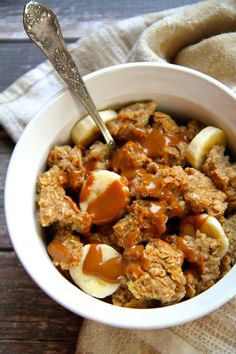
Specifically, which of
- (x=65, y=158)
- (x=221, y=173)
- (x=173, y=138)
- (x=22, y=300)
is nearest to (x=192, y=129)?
(x=173, y=138)

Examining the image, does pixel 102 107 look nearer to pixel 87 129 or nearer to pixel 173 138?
pixel 87 129

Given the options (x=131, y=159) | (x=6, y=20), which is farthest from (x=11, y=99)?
(x=131, y=159)

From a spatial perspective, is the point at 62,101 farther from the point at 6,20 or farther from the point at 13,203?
the point at 6,20

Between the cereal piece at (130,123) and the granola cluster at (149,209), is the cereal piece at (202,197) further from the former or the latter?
the cereal piece at (130,123)

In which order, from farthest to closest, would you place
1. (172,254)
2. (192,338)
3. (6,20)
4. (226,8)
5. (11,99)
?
(6,20), (11,99), (226,8), (192,338), (172,254)

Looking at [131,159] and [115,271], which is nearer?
[115,271]

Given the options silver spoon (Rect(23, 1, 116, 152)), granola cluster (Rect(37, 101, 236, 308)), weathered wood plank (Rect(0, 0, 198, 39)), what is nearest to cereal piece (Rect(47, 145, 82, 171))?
granola cluster (Rect(37, 101, 236, 308))

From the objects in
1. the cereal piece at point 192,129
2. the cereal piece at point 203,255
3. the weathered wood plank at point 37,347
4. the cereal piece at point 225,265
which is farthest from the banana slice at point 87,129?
the weathered wood plank at point 37,347
